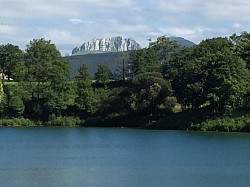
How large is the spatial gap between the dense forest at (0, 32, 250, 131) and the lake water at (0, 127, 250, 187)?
1151 centimetres

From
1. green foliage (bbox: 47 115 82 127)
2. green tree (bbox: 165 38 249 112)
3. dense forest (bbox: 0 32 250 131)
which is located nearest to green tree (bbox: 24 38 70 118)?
dense forest (bbox: 0 32 250 131)

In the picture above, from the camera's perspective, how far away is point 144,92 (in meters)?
80.6

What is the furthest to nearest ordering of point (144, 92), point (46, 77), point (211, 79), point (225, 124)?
point (46, 77), point (144, 92), point (211, 79), point (225, 124)

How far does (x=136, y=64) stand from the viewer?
309 feet

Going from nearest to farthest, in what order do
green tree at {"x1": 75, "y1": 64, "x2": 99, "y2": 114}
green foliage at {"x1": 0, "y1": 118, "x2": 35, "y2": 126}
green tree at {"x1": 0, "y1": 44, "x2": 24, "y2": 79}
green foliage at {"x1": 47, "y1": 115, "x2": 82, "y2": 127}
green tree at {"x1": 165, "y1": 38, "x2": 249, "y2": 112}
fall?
green tree at {"x1": 165, "y1": 38, "x2": 249, "y2": 112} < green foliage at {"x1": 47, "y1": 115, "x2": 82, "y2": 127} < green foliage at {"x1": 0, "y1": 118, "x2": 35, "y2": 126} < green tree at {"x1": 75, "y1": 64, "x2": 99, "y2": 114} < green tree at {"x1": 0, "y1": 44, "x2": 24, "y2": 79}

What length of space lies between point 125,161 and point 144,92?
40.2 m

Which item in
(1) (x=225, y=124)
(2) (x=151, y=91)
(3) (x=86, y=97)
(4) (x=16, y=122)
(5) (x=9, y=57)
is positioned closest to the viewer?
(1) (x=225, y=124)

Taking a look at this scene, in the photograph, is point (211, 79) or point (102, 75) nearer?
point (211, 79)

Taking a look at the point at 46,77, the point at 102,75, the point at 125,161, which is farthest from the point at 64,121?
the point at 125,161

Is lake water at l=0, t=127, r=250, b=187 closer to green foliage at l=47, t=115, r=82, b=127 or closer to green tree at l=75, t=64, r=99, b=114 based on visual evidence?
green foliage at l=47, t=115, r=82, b=127

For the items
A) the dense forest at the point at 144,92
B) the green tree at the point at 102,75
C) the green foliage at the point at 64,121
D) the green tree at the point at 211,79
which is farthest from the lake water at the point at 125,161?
the green tree at the point at 102,75

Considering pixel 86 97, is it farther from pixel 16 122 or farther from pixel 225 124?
pixel 225 124

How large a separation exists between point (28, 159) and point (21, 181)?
10296 mm

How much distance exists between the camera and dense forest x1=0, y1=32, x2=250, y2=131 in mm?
73375
